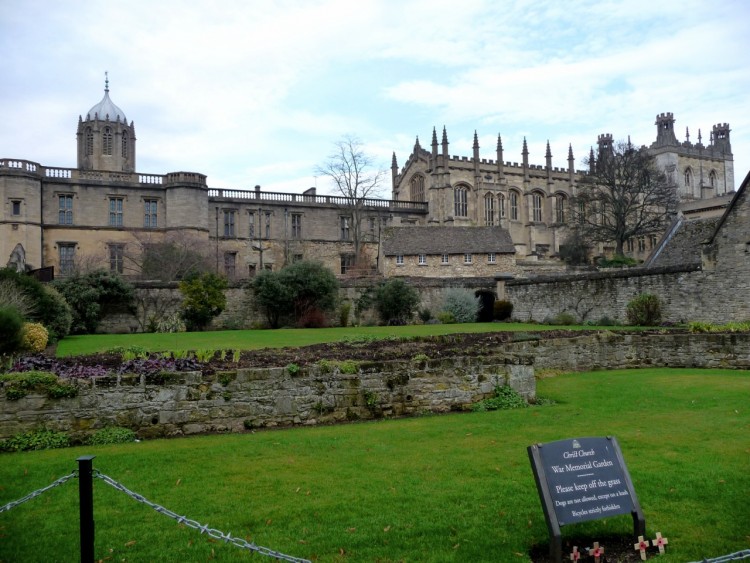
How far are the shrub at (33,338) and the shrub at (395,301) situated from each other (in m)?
22.2

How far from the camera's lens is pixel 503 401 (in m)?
12.5

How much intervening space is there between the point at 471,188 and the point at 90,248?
133ft

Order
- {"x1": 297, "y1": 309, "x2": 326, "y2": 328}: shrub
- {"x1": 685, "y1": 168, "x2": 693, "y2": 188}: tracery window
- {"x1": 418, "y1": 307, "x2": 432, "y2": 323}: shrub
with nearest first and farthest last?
{"x1": 297, "y1": 309, "x2": 326, "y2": 328}: shrub, {"x1": 418, "y1": 307, "x2": 432, "y2": 323}: shrub, {"x1": 685, "y1": 168, "x2": 693, "y2": 188}: tracery window

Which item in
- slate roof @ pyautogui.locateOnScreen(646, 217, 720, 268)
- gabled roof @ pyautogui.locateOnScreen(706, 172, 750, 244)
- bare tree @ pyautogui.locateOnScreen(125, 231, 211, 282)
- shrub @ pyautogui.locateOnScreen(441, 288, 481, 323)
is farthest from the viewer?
bare tree @ pyautogui.locateOnScreen(125, 231, 211, 282)

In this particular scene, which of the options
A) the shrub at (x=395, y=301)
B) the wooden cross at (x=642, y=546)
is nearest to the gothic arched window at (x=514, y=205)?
the shrub at (x=395, y=301)

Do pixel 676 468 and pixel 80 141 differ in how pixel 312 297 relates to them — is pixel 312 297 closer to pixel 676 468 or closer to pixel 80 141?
pixel 676 468

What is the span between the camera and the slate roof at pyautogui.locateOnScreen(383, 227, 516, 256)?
45781mm

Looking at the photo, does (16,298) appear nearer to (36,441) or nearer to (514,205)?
(36,441)

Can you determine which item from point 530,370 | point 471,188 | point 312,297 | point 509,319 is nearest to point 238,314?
point 312,297

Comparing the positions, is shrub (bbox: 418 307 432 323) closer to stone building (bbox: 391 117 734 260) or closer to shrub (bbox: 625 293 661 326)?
shrub (bbox: 625 293 661 326)

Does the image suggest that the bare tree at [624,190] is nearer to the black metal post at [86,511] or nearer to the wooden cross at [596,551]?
the wooden cross at [596,551]

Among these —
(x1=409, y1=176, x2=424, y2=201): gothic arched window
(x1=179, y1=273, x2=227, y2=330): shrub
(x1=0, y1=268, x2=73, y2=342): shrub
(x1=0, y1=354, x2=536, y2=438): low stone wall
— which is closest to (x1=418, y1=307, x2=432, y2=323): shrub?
(x1=179, y1=273, x2=227, y2=330): shrub

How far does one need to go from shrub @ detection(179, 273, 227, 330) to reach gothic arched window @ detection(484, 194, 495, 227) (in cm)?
4331

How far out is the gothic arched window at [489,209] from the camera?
7250 centimetres
